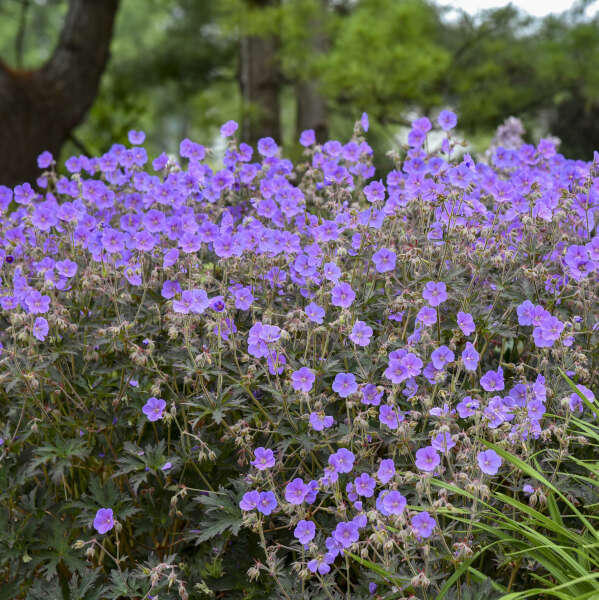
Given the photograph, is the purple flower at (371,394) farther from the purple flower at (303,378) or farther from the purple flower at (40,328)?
the purple flower at (40,328)

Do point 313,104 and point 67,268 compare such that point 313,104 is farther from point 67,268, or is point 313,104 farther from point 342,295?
point 342,295

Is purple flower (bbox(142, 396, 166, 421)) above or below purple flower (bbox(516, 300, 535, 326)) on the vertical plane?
below

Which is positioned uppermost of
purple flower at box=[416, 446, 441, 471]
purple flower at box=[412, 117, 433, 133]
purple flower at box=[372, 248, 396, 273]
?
purple flower at box=[412, 117, 433, 133]

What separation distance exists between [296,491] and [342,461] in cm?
15

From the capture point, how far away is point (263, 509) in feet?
6.99

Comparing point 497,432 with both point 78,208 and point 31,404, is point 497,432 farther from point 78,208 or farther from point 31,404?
point 78,208

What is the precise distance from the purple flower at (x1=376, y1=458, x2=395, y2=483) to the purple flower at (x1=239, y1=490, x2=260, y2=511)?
1.13 ft

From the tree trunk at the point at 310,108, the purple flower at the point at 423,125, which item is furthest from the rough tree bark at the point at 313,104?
the purple flower at the point at 423,125

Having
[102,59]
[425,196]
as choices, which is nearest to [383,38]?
[102,59]

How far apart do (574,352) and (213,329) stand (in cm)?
109

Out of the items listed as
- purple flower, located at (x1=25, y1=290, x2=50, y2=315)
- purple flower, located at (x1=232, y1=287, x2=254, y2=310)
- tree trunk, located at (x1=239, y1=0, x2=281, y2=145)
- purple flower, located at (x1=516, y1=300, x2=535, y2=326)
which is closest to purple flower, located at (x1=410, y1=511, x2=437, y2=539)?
purple flower, located at (x1=516, y1=300, x2=535, y2=326)

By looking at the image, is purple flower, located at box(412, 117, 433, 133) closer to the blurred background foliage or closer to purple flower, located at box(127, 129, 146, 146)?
purple flower, located at box(127, 129, 146, 146)

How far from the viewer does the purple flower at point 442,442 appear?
81.7 inches

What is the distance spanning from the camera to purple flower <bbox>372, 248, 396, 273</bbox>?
8.19ft
